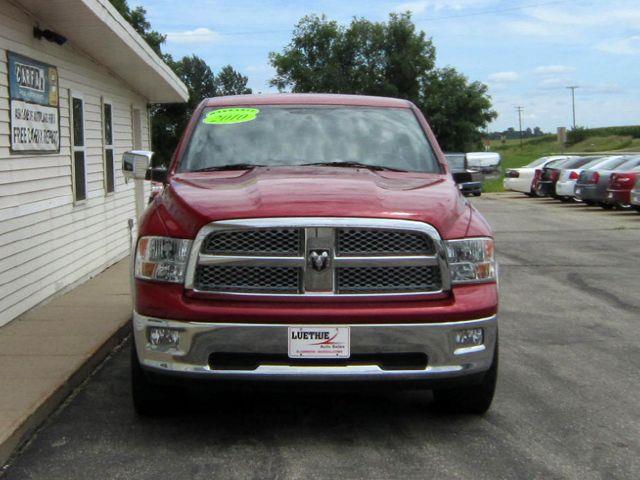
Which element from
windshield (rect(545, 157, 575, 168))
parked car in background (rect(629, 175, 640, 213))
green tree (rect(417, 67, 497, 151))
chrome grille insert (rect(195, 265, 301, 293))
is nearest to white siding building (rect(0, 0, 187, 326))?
chrome grille insert (rect(195, 265, 301, 293))

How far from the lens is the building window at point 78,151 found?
10.8 metres

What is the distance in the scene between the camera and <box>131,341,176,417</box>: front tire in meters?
4.88

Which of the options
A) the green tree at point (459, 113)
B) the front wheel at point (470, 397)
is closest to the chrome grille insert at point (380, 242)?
the front wheel at point (470, 397)

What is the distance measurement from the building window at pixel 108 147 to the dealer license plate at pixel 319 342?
8.94 meters

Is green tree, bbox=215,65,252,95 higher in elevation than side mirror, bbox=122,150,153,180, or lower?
higher

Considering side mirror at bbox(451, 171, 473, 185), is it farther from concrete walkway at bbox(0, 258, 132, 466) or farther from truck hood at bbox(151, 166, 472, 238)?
concrete walkway at bbox(0, 258, 132, 466)

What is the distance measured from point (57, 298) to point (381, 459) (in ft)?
18.8

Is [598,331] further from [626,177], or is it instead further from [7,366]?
[626,177]

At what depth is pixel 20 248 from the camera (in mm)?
8281

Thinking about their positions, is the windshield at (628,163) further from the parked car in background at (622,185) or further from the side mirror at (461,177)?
the side mirror at (461,177)

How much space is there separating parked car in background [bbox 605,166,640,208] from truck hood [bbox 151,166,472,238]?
18.8m

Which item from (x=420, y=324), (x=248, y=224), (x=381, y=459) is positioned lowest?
(x=381, y=459)

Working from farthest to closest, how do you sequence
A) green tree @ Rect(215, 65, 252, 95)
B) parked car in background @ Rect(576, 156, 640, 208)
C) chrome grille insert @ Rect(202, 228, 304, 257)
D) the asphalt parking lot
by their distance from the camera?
green tree @ Rect(215, 65, 252, 95) < parked car in background @ Rect(576, 156, 640, 208) < chrome grille insert @ Rect(202, 228, 304, 257) < the asphalt parking lot

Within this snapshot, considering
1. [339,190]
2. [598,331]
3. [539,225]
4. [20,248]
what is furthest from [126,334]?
[539,225]
